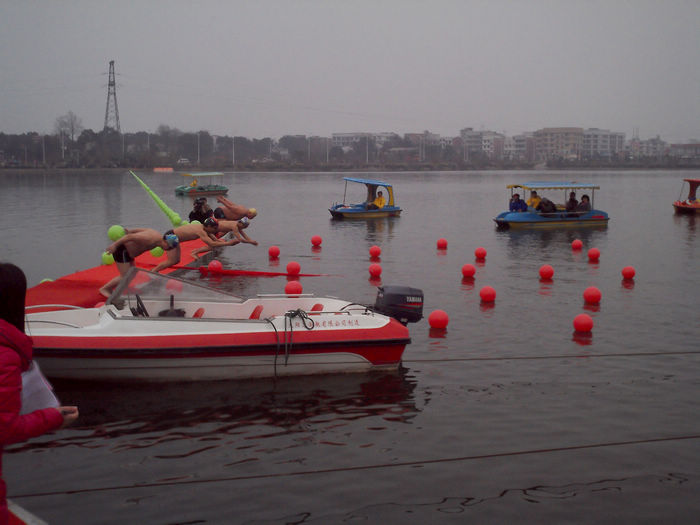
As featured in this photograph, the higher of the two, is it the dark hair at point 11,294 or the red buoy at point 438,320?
the dark hair at point 11,294

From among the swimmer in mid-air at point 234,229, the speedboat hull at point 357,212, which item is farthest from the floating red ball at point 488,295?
the speedboat hull at point 357,212

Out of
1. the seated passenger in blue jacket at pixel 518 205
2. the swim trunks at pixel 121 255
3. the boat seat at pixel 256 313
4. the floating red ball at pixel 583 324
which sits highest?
the seated passenger in blue jacket at pixel 518 205

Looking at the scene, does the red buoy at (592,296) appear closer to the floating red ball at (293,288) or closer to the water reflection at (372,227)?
the floating red ball at (293,288)

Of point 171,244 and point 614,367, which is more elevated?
point 171,244

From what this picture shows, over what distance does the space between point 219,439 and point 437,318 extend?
593 centimetres

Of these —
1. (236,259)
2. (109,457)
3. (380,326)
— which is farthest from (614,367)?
(236,259)

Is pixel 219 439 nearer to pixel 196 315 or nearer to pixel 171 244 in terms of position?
pixel 196 315

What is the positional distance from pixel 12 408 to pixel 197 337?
5.52 m

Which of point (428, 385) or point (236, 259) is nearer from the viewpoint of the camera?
point (428, 385)

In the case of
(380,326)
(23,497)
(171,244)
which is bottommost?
(23,497)

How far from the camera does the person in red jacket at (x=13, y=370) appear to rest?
12.1 feet

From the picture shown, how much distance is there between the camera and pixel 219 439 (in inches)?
315

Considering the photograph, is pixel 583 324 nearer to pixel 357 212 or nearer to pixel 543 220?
pixel 543 220

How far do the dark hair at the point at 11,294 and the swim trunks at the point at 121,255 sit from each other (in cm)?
916
